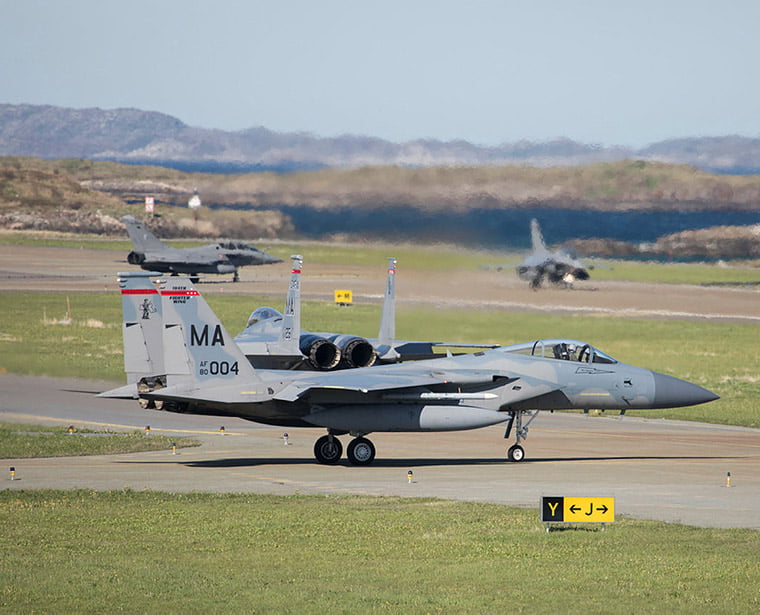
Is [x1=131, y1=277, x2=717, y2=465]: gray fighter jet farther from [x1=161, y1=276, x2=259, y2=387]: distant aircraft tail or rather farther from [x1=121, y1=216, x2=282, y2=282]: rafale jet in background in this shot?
[x1=121, y1=216, x2=282, y2=282]: rafale jet in background

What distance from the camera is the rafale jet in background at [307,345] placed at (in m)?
40.9

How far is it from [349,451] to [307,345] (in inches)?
510

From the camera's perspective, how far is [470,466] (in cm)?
2970

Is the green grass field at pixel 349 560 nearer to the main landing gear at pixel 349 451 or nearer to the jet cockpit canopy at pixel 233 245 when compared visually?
the main landing gear at pixel 349 451

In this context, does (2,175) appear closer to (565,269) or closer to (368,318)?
(368,318)

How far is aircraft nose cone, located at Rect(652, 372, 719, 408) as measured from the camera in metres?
31.4

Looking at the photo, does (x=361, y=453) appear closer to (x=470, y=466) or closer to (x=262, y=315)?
(x=470, y=466)

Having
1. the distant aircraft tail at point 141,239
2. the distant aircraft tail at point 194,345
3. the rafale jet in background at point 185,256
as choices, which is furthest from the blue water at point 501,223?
the distant aircraft tail at point 141,239

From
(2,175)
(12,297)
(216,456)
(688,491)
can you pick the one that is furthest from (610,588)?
(2,175)

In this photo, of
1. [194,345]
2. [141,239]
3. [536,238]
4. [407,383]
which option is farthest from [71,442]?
[141,239]

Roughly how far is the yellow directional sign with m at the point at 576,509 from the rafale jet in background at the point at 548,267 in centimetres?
3362

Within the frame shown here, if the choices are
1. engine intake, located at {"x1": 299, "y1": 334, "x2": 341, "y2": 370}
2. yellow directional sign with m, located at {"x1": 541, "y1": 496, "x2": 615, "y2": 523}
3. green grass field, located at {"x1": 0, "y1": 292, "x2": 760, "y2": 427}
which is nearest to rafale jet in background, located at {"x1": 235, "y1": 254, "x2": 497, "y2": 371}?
engine intake, located at {"x1": 299, "y1": 334, "x2": 341, "y2": 370}

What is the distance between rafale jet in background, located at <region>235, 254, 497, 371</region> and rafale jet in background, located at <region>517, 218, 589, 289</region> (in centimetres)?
1013

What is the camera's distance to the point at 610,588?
15.4 metres
